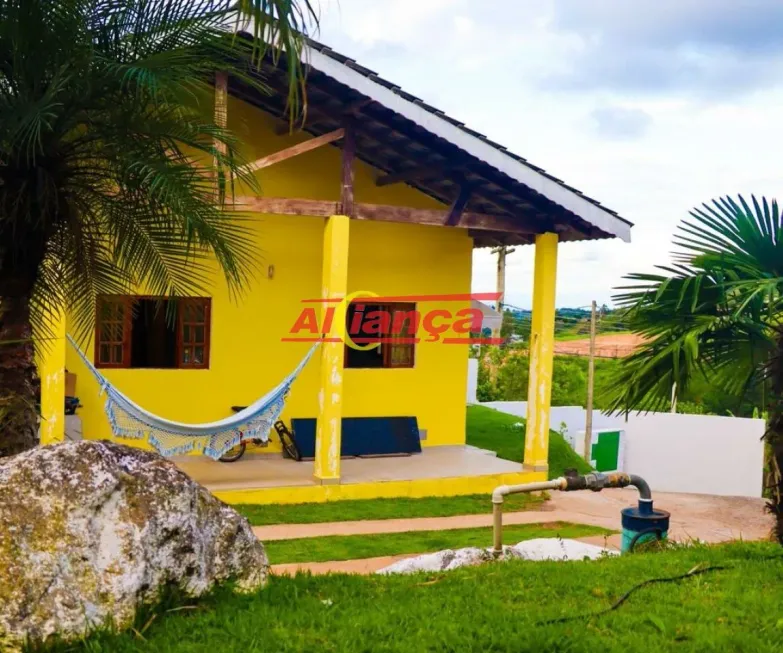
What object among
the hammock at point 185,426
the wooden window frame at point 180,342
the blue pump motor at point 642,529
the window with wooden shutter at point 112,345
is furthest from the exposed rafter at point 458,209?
the blue pump motor at point 642,529

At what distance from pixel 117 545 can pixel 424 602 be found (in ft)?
4.05

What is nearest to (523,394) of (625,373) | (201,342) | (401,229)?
(401,229)

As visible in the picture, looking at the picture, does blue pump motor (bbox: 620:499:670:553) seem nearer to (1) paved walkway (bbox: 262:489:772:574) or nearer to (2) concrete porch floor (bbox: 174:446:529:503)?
(1) paved walkway (bbox: 262:489:772:574)

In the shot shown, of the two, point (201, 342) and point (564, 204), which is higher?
point (564, 204)

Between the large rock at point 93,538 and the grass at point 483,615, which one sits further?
the grass at point 483,615

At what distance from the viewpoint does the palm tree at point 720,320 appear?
4.61m

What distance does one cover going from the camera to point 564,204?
8.36 meters

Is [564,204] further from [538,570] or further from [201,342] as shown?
[538,570]

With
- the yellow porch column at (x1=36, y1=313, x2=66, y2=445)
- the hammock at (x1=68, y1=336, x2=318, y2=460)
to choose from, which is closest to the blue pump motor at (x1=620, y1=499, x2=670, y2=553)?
the hammock at (x1=68, y1=336, x2=318, y2=460)

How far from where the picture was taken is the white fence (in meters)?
13.0

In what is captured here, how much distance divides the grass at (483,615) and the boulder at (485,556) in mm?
569

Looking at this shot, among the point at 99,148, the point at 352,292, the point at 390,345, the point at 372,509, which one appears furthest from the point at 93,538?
the point at 390,345

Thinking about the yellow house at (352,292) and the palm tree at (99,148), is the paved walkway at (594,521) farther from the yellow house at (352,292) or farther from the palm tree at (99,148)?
the palm tree at (99,148)

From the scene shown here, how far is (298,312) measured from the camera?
9.23m
